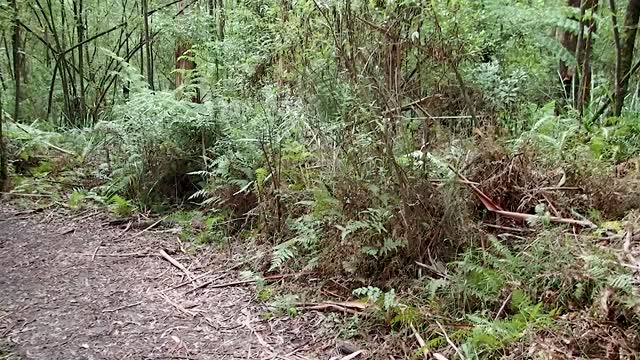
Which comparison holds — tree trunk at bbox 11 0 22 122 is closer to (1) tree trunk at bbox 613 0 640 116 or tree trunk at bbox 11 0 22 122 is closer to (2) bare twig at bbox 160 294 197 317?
(2) bare twig at bbox 160 294 197 317

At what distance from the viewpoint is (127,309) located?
146 inches

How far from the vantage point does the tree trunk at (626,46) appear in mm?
4797

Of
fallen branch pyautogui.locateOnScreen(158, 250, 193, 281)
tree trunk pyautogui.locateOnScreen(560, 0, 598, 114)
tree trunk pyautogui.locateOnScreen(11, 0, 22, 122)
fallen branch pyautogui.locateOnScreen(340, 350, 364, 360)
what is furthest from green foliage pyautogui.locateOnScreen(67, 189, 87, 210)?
tree trunk pyautogui.locateOnScreen(560, 0, 598, 114)

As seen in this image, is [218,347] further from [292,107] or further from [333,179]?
[292,107]

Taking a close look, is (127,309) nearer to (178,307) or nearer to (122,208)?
(178,307)

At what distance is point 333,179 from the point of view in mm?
3965

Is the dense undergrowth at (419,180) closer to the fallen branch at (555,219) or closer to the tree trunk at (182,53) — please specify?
the fallen branch at (555,219)

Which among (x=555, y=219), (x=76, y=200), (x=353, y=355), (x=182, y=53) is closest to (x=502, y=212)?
(x=555, y=219)

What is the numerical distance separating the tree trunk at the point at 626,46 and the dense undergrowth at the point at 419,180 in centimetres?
18

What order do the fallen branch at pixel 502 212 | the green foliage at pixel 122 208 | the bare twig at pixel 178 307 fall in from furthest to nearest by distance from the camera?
1. the green foliage at pixel 122 208
2. the bare twig at pixel 178 307
3. the fallen branch at pixel 502 212

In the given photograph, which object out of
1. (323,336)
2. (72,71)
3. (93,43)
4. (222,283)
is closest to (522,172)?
(323,336)

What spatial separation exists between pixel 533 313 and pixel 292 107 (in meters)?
2.71

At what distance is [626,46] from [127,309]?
4.67m

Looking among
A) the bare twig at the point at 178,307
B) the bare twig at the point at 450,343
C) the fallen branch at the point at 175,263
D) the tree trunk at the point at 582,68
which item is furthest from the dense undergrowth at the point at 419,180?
the bare twig at the point at 178,307
